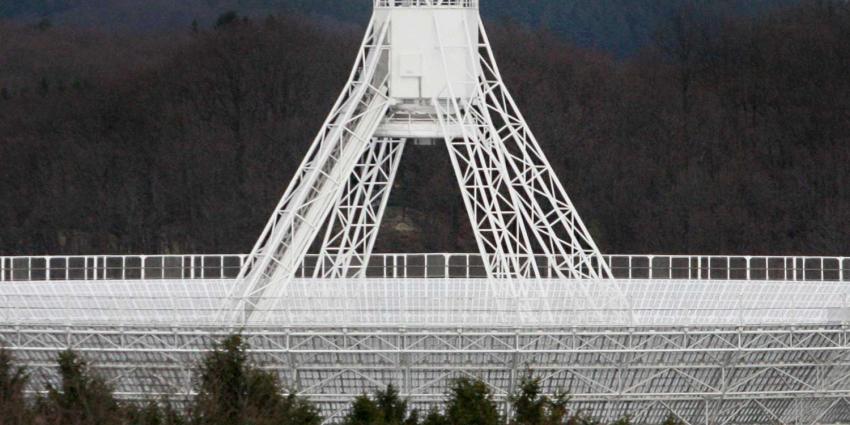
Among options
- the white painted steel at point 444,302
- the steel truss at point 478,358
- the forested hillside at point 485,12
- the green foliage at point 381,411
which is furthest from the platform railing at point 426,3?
the forested hillside at point 485,12

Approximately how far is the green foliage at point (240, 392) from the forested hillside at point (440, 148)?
39.3 meters

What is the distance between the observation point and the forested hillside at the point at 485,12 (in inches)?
4363

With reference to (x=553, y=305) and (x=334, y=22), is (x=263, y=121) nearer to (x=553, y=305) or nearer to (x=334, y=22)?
(x=334, y=22)

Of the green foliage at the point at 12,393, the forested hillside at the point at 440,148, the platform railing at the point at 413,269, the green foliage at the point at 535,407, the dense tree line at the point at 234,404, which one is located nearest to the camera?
the green foliage at the point at 12,393

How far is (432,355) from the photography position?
44.3 meters

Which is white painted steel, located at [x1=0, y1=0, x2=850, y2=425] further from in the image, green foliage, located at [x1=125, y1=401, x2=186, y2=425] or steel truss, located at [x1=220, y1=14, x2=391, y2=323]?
green foliage, located at [x1=125, y1=401, x2=186, y2=425]

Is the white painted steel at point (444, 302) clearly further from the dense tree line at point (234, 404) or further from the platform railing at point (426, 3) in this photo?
the platform railing at point (426, 3)

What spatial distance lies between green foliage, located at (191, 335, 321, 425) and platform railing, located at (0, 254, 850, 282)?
33.4 feet

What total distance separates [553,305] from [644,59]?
5188 cm

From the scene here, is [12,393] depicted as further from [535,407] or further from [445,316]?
[445,316]

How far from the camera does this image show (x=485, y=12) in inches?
4830

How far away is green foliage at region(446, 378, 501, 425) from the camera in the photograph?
41.3m

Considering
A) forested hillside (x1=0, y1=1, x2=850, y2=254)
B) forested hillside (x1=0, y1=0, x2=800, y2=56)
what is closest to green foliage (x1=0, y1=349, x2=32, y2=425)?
forested hillside (x1=0, y1=1, x2=850, y2=254)

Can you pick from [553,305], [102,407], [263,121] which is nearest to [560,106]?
[263,121]
